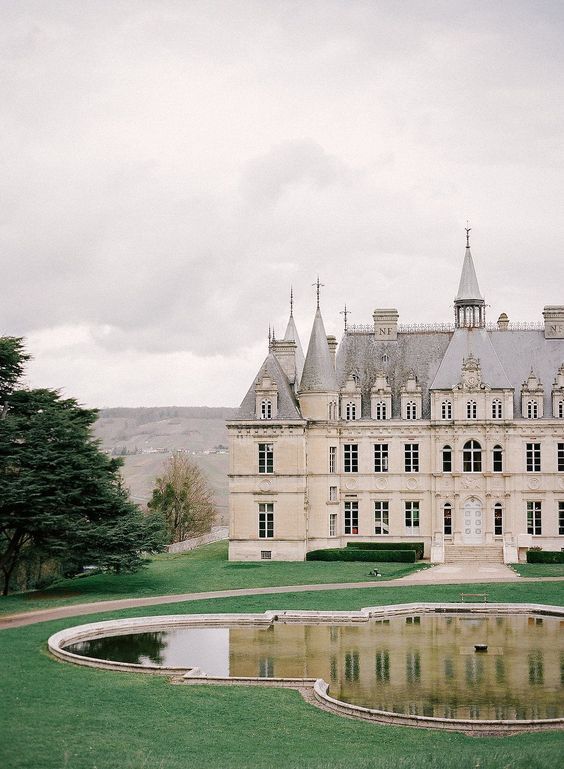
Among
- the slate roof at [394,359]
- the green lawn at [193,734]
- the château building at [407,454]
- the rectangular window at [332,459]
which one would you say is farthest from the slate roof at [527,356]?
the green lawn at [193,734]

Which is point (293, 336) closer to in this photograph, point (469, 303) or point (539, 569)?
point (469, 303)

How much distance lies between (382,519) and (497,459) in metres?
8.25

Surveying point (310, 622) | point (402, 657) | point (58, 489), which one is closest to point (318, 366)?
point (58, 489)

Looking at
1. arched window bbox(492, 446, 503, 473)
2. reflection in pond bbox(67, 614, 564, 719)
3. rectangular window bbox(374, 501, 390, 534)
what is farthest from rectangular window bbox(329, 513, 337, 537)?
reflection in pond bbox(67, 614, 564, 719)

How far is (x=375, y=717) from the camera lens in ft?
81.5

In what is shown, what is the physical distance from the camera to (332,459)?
206 feet

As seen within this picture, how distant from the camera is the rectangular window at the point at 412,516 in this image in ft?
205

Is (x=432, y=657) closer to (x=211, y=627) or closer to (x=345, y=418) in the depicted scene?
(x=211, y=627)

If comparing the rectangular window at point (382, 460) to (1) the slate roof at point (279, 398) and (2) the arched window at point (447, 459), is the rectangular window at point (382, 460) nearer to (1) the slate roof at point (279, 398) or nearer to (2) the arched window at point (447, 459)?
(2) the arched window at point (447, 459)

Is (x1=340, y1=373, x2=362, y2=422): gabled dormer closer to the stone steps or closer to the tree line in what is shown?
the stone steps

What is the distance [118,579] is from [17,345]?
42.8 feet

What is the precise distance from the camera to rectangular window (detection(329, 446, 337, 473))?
6250 cm

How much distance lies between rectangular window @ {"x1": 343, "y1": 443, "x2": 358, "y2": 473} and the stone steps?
7801mm

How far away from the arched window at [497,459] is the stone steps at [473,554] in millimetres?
4924
